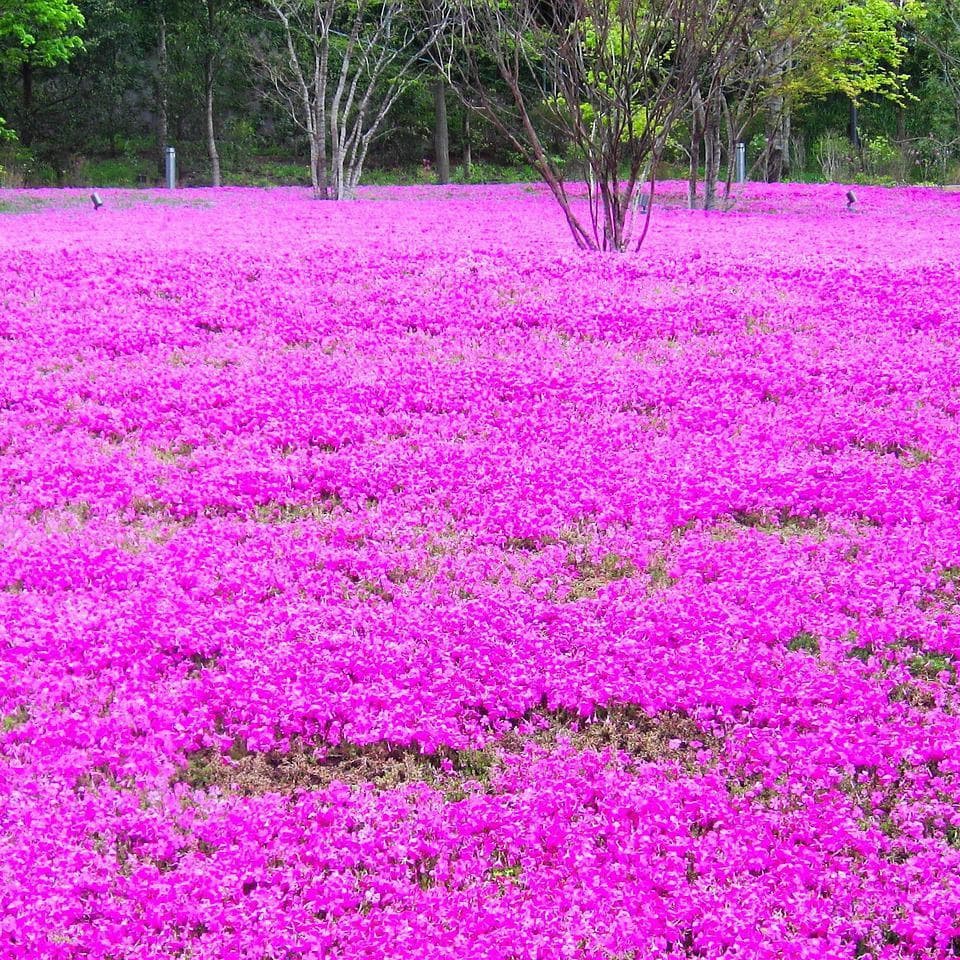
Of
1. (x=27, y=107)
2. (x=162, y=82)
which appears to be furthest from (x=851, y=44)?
(x=27, y=107)

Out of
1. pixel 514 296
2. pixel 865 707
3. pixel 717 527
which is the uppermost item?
pixel 514 296

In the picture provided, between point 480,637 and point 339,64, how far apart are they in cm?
4850

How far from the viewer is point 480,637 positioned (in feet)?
18.9

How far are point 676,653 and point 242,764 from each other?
7.48 ft

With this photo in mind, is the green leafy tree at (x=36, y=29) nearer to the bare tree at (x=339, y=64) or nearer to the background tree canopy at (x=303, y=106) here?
the background tree canopy at (x=303, y=106)

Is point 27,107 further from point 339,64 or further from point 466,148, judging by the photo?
point 466,148

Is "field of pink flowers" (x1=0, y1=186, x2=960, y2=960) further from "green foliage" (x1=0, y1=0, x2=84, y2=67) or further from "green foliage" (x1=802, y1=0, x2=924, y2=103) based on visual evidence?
"green foliage" (x1=0, y1=0, x2=84, y2=67)

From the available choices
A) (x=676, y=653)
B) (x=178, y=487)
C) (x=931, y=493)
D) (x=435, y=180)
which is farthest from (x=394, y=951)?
(x=435, y=180)

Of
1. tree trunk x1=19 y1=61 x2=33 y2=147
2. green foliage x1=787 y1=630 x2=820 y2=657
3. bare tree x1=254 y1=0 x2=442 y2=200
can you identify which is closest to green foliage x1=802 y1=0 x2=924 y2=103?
bare tree x1=254 y1=0 x2=442 y2=200

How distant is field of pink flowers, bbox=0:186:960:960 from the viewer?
399 centimetres

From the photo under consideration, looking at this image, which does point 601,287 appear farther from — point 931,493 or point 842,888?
point 842,888

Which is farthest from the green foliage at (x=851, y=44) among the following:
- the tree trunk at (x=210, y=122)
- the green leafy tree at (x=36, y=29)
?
the tree trunk at (x=210, y=122)

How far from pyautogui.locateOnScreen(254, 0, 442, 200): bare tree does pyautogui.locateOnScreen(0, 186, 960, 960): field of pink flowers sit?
19410mm

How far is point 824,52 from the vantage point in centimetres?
3300
